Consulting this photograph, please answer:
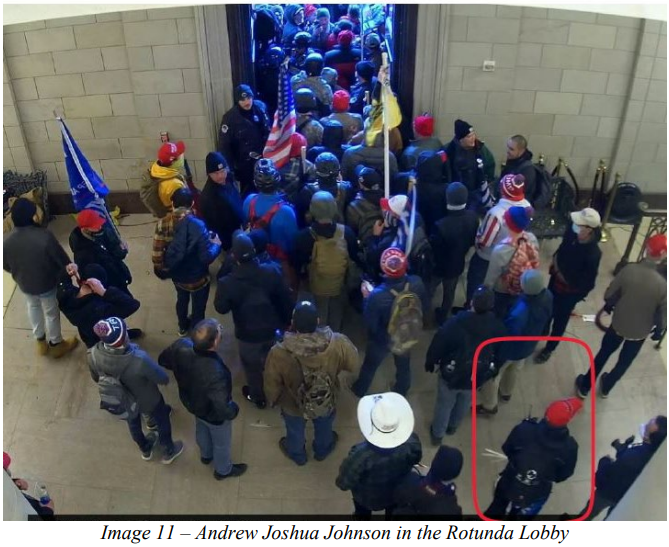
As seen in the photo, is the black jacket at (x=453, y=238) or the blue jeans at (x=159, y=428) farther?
the black jacket at (x=453, y=238)

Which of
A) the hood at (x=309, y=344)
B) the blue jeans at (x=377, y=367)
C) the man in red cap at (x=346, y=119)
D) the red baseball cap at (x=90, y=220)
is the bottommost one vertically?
the blue jeans at (x=377, y=367)

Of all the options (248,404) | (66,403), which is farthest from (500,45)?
(66,403)

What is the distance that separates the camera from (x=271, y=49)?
30.2 feet

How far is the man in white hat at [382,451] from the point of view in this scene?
4.38 metres

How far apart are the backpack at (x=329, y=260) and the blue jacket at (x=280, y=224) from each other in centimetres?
29

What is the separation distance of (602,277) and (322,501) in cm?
410

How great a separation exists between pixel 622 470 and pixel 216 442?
2.95 metres

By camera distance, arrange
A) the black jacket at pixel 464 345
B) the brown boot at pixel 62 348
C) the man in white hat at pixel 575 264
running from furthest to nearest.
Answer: the brown boot at pixel 62 348 → the man in white hat at pixel 575 264 → the black jacket at pixel 464 345

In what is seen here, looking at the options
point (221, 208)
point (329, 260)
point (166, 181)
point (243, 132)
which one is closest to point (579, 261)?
point (329, 260)

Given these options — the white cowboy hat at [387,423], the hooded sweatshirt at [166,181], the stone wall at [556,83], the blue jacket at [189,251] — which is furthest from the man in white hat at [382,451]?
the stone wall at [556,83]

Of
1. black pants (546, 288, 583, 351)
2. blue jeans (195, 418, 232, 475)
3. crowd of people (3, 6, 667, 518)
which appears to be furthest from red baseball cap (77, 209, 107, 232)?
black pants (546, 288, 583, 351)

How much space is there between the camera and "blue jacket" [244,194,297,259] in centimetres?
601

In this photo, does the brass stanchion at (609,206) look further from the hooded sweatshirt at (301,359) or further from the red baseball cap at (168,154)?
the red baseball cap at (168,154)

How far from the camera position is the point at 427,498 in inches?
168
